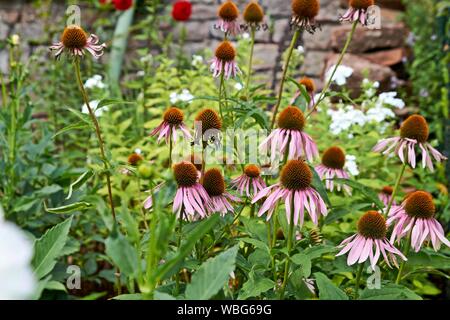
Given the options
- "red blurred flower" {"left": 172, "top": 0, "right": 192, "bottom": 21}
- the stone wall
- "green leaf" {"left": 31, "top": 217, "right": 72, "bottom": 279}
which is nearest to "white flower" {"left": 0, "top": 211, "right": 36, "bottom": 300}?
"green leaf" {"left": 31, "top": 217, "right": 72, "bottom": 279}

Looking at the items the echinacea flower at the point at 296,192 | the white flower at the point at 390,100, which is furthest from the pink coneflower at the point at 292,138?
the white flower at the point at 390,100

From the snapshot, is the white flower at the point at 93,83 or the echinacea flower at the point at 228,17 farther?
the white flower at the point at 93,83

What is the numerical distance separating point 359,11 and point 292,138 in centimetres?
46

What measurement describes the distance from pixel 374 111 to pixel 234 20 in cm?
94

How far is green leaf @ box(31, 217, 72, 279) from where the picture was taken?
2.87 ft

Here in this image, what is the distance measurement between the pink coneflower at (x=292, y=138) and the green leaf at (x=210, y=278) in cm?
47

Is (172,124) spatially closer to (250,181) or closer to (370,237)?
(250,181)

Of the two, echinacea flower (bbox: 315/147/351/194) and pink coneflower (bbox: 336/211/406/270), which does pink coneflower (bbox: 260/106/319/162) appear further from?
echinacea flower (bbox: 315/147/351/194)

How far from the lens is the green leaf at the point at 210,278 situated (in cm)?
78

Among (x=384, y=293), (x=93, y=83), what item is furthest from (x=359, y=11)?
(x=93, y=83)

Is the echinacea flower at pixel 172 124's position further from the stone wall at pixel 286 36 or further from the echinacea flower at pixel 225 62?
the stone wall at pixel 286 36

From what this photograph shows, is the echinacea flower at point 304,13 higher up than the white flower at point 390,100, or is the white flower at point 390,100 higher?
the echinacea flower at point 304,13

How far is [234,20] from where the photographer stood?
1.76 m

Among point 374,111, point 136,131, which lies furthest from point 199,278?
point 136,131
